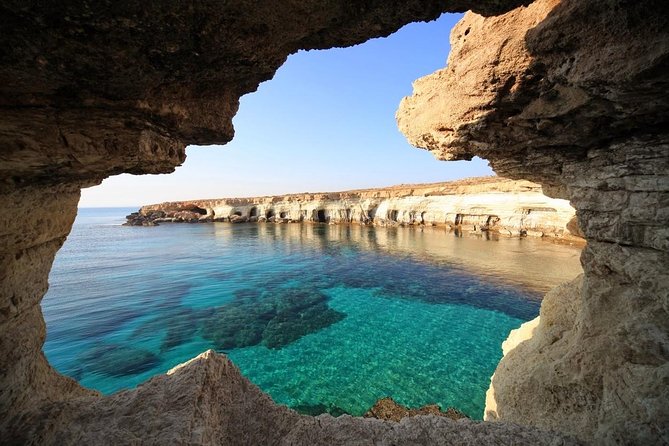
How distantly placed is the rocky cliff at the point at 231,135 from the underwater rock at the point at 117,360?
245 inches

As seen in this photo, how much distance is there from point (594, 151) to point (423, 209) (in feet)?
141

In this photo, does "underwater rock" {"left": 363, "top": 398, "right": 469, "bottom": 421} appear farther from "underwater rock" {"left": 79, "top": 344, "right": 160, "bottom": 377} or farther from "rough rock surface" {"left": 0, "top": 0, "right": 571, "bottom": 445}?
"underwater rock" {"left": 79, "top": 344, "right": 160, "bottom": 377}

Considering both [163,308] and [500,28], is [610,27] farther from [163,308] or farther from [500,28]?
[163,308]

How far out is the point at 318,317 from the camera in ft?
Answer: 50.4

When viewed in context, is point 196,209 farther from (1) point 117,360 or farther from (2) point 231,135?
(2) point 231,135

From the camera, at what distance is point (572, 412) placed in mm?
4938

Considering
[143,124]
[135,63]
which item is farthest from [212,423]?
[135,63]

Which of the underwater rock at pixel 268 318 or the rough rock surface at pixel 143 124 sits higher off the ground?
the rough rock surface at pixel 143 124

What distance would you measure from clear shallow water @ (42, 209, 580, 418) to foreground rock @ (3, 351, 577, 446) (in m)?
5.81

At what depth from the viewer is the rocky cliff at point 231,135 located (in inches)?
105

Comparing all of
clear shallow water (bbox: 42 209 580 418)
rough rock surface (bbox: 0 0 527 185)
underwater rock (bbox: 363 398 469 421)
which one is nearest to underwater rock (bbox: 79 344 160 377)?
clear shallow water (bbox: 42 209 580 418)

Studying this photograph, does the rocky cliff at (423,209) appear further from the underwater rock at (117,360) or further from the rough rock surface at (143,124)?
the underwater rock at (117,360)

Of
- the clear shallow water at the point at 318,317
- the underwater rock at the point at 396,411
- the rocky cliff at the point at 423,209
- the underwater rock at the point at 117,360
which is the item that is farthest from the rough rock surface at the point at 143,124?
the rocky cliff at the point at 423,209

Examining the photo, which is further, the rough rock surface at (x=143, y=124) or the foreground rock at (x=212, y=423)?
the foreground rock at (x=212, y=423)
